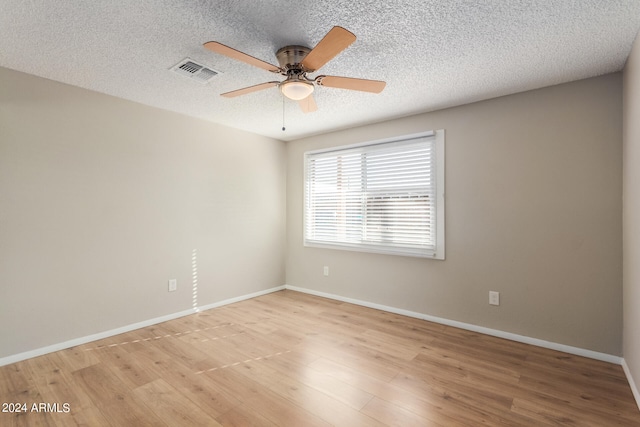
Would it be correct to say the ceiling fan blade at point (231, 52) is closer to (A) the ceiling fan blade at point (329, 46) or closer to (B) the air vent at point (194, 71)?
(A) the ceiling fan blade at point (329, 46)

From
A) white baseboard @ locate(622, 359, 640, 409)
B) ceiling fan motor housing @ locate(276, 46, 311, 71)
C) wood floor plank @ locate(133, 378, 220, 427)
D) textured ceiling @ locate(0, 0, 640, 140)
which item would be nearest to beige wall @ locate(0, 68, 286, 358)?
textured ceiling @ locate(0, 0, 640, 140)

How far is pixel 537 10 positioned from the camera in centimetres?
176

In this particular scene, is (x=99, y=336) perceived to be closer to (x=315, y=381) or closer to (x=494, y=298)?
(x=315, y=381)

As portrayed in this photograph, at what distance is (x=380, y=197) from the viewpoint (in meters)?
3.84

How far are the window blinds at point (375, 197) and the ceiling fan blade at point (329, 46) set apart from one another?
6.44 feet

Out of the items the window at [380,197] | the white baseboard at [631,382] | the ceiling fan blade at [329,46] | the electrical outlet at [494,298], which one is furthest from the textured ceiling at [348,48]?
the white baseboard at [631,382]

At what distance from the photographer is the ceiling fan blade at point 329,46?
157cm

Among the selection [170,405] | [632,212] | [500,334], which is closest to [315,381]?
[170,405]

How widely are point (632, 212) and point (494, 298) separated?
130cm

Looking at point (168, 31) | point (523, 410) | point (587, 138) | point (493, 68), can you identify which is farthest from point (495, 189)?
point (168, 31)

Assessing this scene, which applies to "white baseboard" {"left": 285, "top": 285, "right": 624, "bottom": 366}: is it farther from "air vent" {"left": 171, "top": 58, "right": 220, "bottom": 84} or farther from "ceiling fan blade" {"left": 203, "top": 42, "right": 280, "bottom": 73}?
"air vent" {"left": 171, "top": 58, "right": 220, "bottom": 84}

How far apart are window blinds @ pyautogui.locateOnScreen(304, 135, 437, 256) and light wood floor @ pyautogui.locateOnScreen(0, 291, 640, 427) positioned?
1.07m

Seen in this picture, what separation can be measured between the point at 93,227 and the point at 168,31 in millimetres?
1986

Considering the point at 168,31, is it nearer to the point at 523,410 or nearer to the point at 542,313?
the point at 523,410
